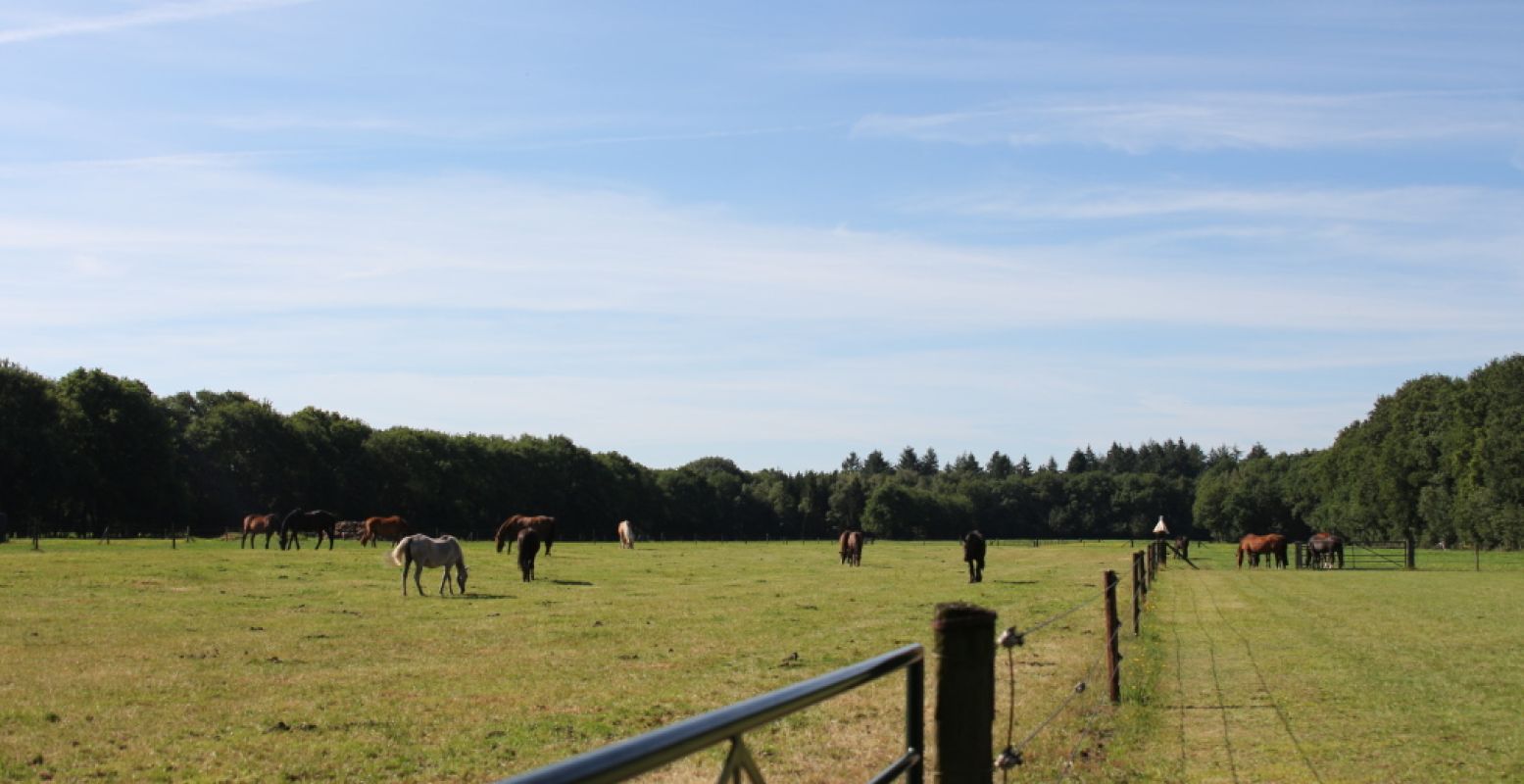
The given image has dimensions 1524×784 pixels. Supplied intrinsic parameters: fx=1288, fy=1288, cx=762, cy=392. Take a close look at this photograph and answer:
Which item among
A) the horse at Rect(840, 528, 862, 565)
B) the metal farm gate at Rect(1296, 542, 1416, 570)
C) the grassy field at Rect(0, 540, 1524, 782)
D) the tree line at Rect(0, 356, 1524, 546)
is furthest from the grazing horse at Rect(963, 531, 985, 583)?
the tree line at Rect(0, 356, 1524, 546)

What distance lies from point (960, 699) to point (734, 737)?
2193mm

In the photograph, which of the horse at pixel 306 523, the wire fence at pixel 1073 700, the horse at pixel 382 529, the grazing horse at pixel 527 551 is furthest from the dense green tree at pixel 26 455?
the wire fence at pixel 1073 700

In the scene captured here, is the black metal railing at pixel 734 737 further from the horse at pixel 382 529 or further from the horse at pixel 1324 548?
the horse at pixel 1324 548

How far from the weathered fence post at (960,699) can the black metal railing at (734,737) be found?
1.24ft

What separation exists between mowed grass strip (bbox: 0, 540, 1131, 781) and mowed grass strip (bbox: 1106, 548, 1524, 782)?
121 cm

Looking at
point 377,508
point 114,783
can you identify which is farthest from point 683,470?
point 114,783

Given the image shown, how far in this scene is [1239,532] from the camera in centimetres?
16550

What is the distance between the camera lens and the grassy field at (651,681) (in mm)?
10461

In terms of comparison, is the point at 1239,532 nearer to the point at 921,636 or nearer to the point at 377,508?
the point at 377,508

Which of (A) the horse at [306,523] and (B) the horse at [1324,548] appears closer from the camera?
(A) the horse at [306,523]

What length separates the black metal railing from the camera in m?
2.12

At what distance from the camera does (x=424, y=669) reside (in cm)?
1557

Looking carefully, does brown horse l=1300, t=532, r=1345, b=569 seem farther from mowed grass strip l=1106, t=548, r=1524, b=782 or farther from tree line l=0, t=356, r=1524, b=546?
tree line l=0, t=356, r=1524, b=546

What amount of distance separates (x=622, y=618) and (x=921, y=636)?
5665 millimetres
